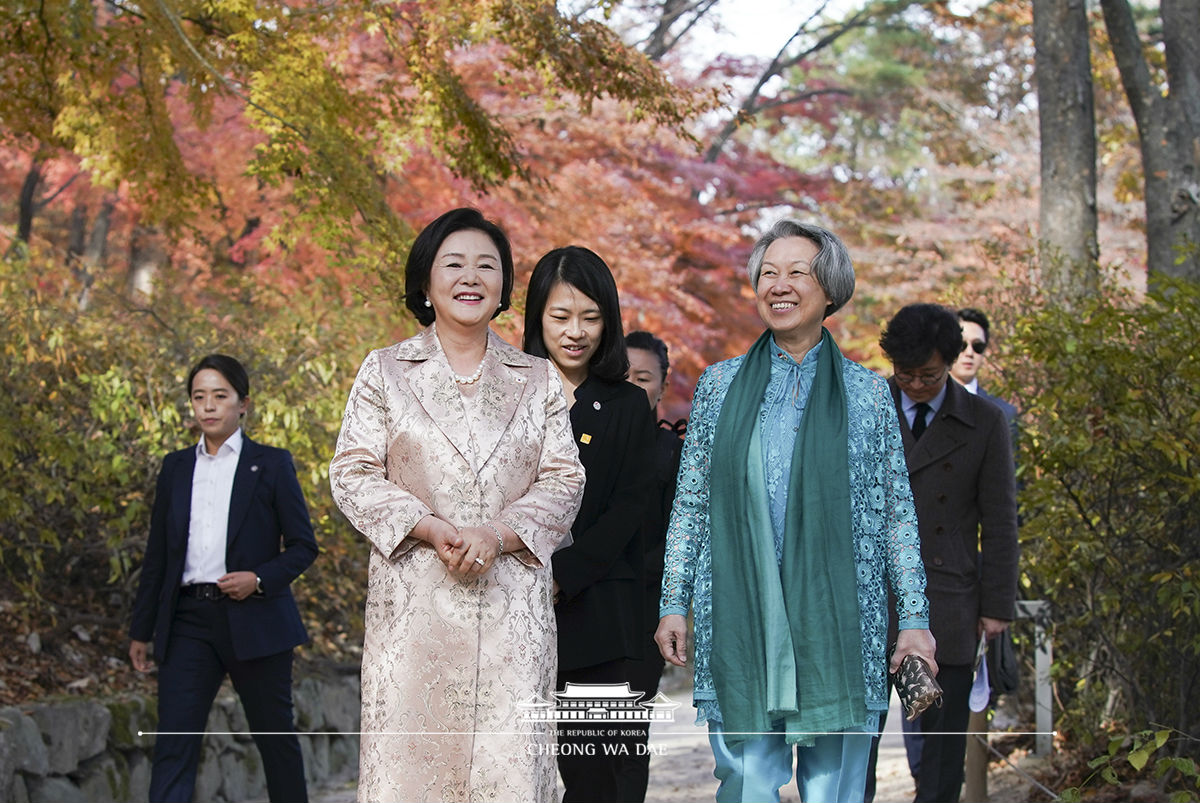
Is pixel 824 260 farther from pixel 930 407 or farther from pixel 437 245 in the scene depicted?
pixel 930 407

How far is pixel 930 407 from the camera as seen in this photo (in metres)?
5.82

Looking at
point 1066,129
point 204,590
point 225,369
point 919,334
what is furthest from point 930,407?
point 1066,129

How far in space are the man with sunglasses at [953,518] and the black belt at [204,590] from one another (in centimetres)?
277

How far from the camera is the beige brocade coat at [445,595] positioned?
3703 millimetres

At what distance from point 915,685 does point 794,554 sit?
45 centimetres

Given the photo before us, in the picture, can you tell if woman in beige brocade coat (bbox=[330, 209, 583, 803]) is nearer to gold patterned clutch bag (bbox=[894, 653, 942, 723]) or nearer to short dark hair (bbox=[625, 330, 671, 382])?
gold patterned clutch bag (bbox=[894, 653, 942, 723])

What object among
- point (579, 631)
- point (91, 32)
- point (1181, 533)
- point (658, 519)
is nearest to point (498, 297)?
point (579, 631)

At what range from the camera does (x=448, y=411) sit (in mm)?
3893

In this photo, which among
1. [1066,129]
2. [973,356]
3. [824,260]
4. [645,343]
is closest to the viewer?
[824,260]

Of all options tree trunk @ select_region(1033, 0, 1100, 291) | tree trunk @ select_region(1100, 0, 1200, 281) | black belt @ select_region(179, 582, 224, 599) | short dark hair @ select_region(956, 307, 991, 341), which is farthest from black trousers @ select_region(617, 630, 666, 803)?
tree trunk @ select_region(1033, 0, 1100, 291)

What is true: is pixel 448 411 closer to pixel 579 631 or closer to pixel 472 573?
pixel 472 573

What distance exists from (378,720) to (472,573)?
0.45 m

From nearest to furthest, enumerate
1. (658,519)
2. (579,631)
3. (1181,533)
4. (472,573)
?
(472,573)
(579,631)
(658,519)
(1181,533)

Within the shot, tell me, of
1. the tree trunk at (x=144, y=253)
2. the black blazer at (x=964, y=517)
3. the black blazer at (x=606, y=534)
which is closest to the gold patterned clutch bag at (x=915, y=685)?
the black blazer at (x=606, y=534)
